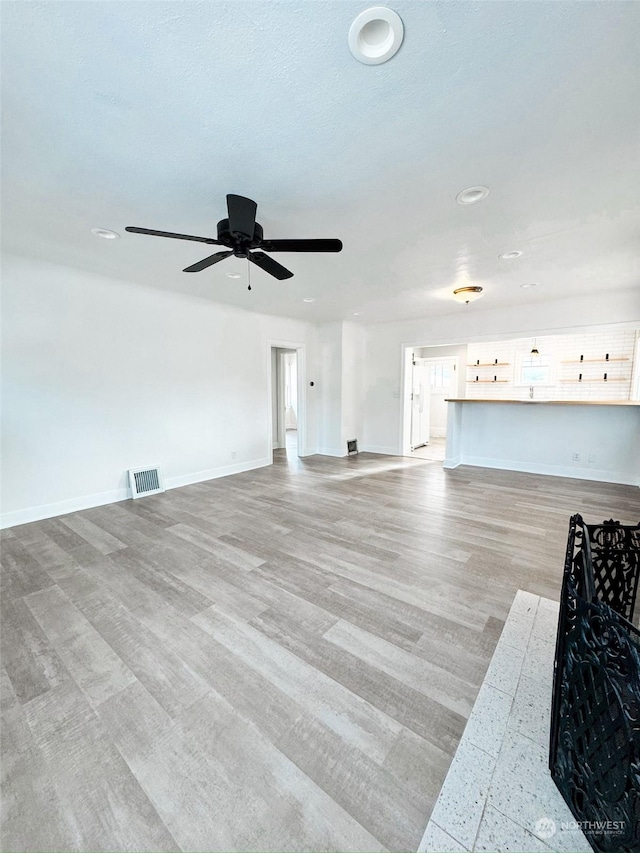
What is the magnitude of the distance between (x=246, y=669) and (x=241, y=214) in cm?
254

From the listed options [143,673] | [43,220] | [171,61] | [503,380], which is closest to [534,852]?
[143,673]

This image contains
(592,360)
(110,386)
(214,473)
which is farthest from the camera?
(592,360)

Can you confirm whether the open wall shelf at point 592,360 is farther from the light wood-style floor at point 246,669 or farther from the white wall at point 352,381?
the white wall at point 352,381

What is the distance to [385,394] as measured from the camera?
6848 mm

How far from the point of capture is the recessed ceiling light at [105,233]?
276 centimetres

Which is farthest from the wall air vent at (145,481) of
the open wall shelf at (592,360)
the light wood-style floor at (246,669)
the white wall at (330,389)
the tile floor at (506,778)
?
the open wall shelf at (592,360)

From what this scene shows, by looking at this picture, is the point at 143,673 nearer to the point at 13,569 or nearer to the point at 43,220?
the point at 13,569

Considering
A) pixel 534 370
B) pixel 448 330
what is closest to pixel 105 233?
pixel 448 330

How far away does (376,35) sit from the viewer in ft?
4.20

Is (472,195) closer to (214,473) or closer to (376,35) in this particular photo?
(376,35)

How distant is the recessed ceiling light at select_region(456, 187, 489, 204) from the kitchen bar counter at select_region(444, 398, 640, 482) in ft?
11.8

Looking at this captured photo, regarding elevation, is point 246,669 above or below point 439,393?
below

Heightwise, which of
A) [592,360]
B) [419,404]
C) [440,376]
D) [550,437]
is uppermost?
[592,360]

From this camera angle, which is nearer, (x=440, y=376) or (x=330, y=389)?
(x=330, y=389)
